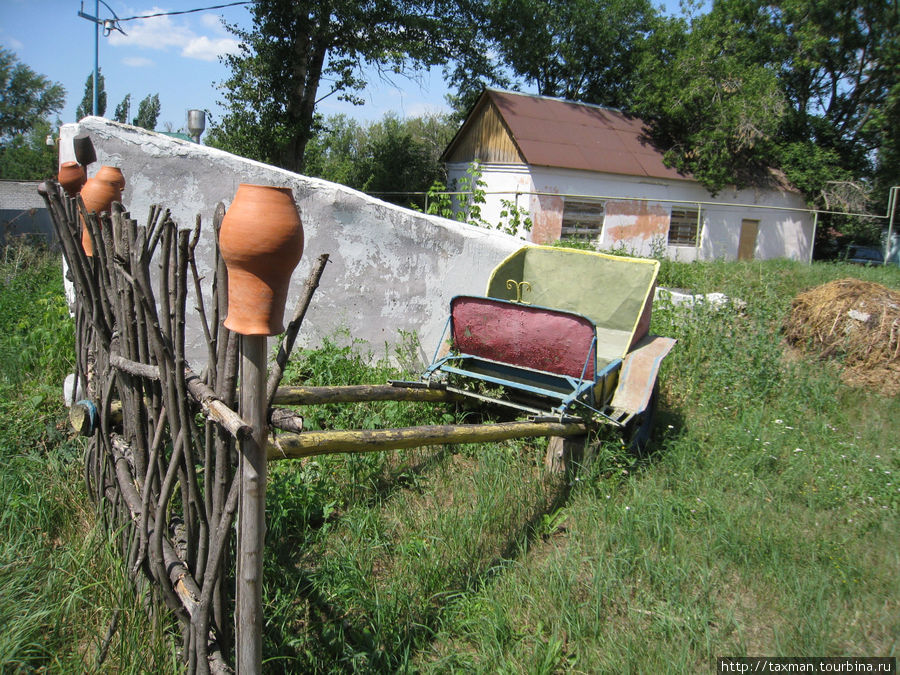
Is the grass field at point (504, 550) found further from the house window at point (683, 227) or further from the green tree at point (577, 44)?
the green tree at point (577, 44)

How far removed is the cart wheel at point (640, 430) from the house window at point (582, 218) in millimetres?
13761

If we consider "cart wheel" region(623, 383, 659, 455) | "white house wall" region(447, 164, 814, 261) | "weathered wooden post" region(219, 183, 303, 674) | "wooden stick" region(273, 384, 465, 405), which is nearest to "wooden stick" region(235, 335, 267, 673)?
"weathered wooden post" region(219, 183, 303, 674)

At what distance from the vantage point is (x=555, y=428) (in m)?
4.04

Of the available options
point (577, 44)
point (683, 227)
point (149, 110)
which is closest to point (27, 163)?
point (149, 110)

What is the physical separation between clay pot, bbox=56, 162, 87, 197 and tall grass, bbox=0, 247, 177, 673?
152cm

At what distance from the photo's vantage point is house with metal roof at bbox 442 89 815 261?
1877 cm

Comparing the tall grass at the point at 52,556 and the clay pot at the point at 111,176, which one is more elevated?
the clay pot at the point at 111,176

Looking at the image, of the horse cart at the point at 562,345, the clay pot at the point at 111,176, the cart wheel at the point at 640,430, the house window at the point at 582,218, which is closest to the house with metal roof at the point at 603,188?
the house window at the point at 582,218

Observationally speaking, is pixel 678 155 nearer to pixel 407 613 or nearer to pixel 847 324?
pixel 847 324

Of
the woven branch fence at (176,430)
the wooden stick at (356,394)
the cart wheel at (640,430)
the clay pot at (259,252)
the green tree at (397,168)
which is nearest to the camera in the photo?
the clay pot at (259,252)

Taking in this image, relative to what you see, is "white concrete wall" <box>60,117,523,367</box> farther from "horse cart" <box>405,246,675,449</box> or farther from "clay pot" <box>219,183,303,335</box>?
"clay pot" <box>219,183,303,335</box>

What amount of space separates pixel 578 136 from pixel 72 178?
1894cm

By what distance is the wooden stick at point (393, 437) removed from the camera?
2.53 m

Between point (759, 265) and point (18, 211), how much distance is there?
1596 centimetres
